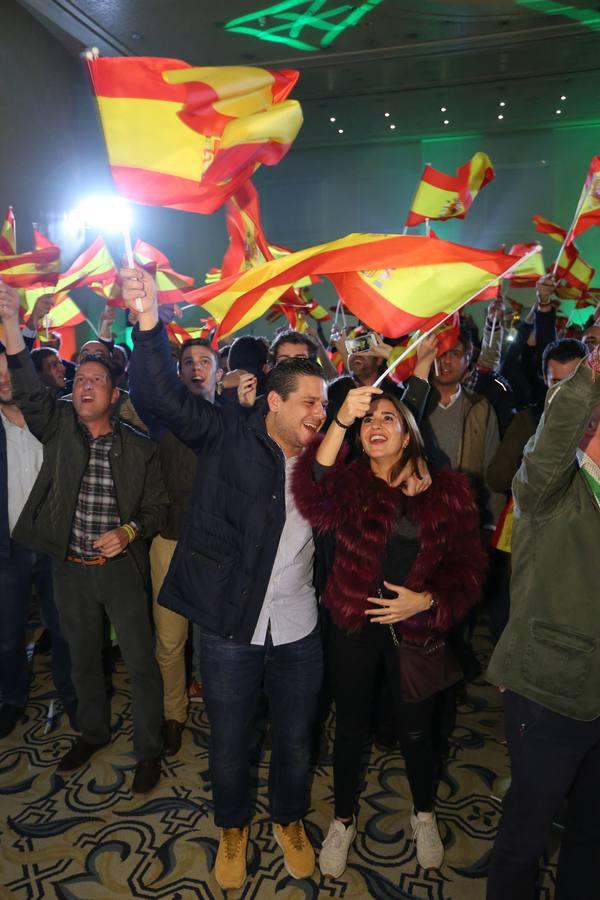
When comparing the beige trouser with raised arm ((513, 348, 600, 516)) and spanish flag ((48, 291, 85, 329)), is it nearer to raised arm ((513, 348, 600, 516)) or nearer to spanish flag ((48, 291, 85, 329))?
raised arm ((513, 348, 600, 516))

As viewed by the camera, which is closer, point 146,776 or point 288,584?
point 288,584

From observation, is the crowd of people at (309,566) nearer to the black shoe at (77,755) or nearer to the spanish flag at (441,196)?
the black shoe at (77,755)

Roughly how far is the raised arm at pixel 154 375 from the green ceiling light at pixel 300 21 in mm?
8337

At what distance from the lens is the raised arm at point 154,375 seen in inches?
89.1

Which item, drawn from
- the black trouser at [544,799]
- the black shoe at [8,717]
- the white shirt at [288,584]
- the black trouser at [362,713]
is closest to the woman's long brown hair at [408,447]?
the white shirt at [288,584]

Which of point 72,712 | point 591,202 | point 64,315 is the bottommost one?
point 72,712

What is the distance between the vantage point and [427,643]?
261 cm

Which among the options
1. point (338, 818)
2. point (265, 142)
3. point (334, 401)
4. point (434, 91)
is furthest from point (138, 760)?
point (434, 91)

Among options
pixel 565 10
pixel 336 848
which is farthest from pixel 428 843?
pixel 565 10

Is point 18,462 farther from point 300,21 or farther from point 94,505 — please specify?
point 300,21

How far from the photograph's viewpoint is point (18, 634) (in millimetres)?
3820

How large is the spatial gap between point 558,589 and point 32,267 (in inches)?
178

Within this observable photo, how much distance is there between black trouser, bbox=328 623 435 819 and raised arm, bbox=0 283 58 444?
5.60 feet

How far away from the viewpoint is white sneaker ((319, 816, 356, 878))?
2.72 m
